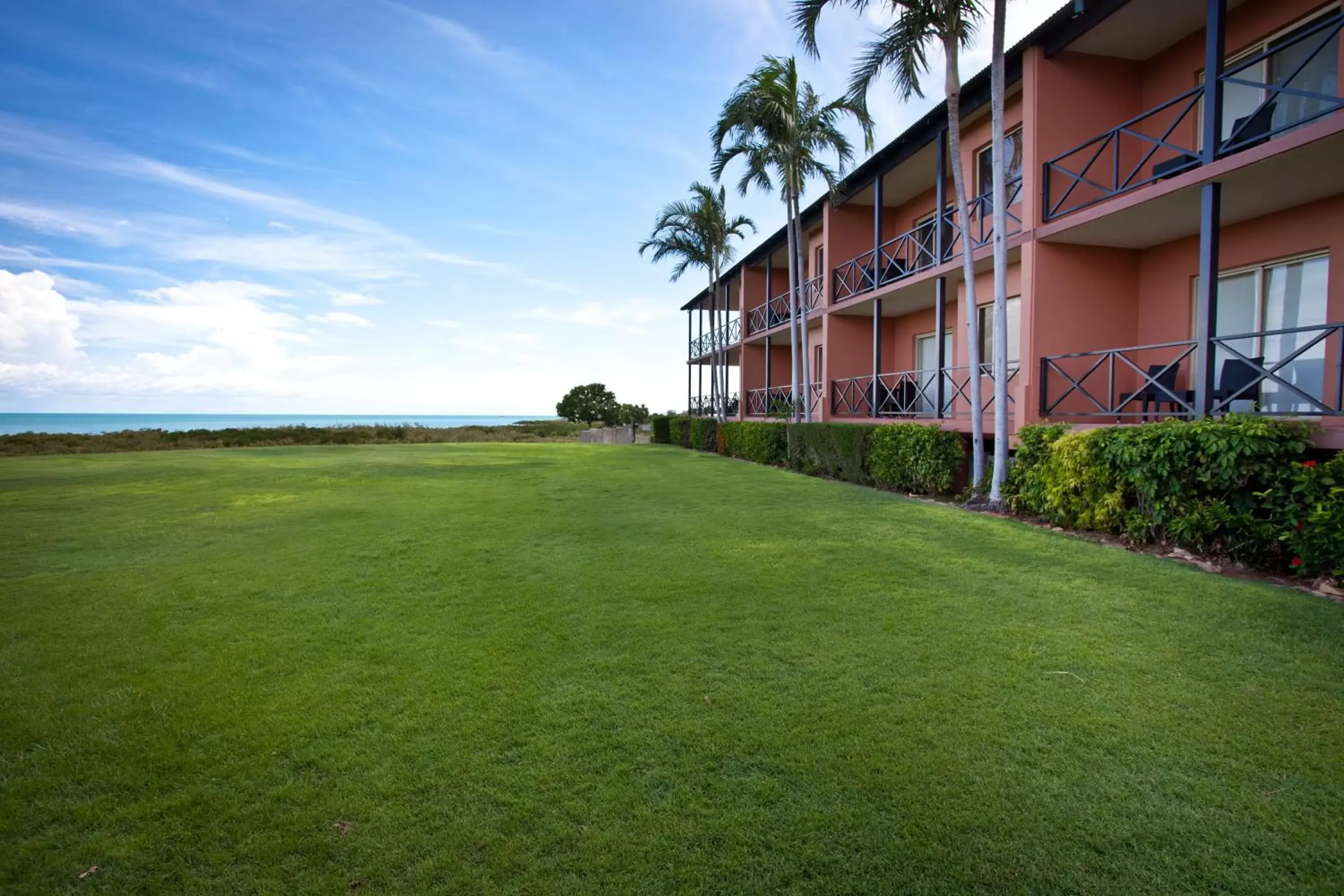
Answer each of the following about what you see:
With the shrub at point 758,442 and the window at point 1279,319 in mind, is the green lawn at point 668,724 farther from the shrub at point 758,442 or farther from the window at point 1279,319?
the shrub at point 758,442

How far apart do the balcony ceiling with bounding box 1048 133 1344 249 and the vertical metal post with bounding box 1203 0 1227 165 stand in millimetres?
493

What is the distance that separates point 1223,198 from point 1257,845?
925 cm

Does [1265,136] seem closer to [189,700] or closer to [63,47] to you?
[189,700]

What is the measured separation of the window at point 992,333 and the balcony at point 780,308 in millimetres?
5225

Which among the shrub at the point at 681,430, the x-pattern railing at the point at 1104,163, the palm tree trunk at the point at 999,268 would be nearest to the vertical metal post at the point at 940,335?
the x-pattern railing at the point at 1104,163

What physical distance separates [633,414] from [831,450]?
31.9m

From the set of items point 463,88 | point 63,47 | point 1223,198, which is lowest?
point 1223,198

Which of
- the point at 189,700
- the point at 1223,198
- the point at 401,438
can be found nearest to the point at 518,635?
the point at 189,700

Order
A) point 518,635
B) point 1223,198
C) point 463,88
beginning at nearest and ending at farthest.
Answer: point 518,635
point 1223,198
point 463,88

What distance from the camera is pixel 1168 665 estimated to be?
3.55m

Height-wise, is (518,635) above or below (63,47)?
below

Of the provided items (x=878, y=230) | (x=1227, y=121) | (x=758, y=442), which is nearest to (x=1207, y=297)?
(x=1227, y=121)

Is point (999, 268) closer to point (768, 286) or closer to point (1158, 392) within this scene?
point (1158, 392)

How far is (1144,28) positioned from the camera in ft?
31.1
